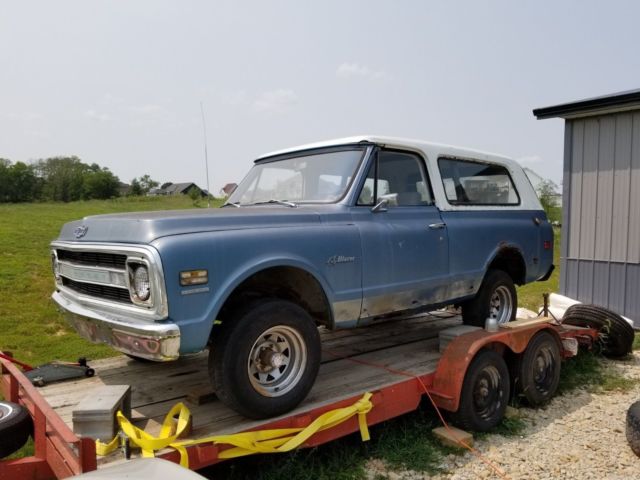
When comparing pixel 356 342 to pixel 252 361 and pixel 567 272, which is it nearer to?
pixel 252 361

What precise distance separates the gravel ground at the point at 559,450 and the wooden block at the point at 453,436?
0.31 ft

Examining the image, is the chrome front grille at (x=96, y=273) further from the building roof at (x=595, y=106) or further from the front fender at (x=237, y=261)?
the building roof at (x=595, y=106)

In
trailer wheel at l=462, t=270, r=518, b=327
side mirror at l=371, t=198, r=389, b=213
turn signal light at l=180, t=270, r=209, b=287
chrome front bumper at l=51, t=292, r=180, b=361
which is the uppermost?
side mirror at l=371, t=198, r=389, b=213

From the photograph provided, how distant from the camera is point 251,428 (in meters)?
2.99

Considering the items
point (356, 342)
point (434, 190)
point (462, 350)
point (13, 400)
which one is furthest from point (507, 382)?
point (13, 400)

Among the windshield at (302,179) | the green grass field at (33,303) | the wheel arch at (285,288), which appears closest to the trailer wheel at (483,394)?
the wheel arch at (285,288)

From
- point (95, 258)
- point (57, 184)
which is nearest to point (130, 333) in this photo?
point (95, 258)

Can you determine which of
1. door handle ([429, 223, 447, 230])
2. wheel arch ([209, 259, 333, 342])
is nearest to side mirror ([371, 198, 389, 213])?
door handle ([429, 223, 447, 230])

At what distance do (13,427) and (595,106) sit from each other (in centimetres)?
866

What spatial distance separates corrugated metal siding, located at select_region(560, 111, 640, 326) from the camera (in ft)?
26.3

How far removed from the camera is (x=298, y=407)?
131 inches

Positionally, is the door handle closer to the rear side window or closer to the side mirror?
the rear side window

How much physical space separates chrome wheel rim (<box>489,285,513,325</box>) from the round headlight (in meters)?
3.81

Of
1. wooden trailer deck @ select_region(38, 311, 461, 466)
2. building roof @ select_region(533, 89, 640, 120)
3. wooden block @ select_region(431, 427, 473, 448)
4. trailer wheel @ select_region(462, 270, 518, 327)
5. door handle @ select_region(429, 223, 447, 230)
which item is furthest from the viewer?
building roof @ select_region(533, 89, 640, 120)
